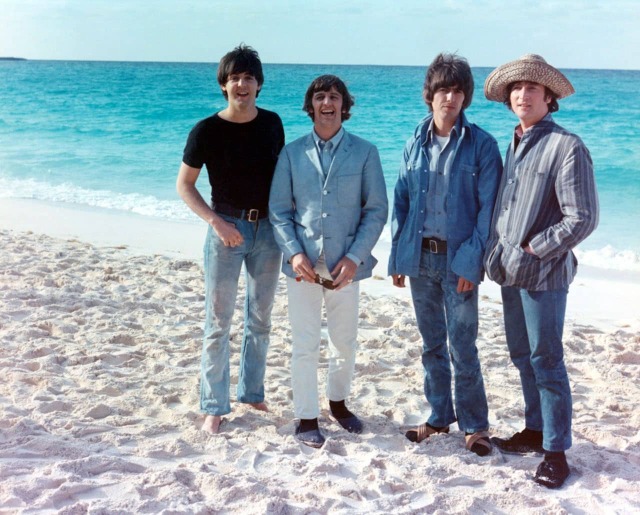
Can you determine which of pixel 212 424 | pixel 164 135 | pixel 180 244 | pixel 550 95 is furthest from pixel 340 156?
pixel 164 135

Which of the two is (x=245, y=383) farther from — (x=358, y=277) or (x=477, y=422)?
(x=477, y=422)

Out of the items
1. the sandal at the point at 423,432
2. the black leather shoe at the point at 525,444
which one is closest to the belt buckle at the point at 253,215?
the sandal at the point at 423,432

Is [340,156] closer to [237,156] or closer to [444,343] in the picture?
[237,156]

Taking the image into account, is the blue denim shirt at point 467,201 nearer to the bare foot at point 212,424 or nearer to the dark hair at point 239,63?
the dark hair at point 239,63

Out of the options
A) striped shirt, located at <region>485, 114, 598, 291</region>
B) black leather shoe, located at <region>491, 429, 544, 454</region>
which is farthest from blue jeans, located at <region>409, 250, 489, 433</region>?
striped shirt, located at <region>485, 114, 598, 291</region>

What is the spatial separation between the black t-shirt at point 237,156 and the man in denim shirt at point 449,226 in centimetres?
62

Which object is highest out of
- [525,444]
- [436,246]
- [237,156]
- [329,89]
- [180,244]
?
[329,89]

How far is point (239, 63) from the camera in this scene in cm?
326

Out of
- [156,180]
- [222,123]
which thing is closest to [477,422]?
[222,123]

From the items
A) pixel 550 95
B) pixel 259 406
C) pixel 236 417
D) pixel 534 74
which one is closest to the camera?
pixel 534 74

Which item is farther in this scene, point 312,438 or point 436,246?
point 312,438

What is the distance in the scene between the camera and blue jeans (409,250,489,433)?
10.4 ft

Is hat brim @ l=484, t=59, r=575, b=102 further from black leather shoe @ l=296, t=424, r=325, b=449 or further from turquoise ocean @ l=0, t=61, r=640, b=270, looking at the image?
turquoise ocean @ l=0, t=61, r=640, b=270

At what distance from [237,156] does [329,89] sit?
1.69ft
